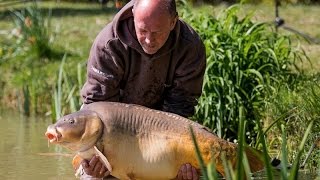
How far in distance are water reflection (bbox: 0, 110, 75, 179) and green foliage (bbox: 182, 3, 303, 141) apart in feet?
3.98

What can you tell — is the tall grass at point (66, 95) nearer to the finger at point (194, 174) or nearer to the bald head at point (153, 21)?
the bald head at point (153, 21)

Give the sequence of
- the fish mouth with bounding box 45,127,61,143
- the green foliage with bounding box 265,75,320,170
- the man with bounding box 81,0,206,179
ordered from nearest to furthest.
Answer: the fish mouth with bounding box 45,127,61,143 < the man with bounding box 81,0,206,179 < the green foliage with bounding box 265,75,320,170

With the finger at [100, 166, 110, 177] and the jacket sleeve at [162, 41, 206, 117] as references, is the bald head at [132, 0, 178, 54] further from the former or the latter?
the finger at [100, 166, 110, 177]

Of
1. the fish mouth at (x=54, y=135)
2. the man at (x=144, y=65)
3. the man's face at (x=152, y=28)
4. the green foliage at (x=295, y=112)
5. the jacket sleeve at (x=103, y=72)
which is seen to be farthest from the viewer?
the green foliage at (x=295, y=112)

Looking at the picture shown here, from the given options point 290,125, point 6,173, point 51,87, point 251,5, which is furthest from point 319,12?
point 6,173

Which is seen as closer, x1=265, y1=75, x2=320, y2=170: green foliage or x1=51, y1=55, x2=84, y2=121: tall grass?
x1=265, y1=75, x2=320, y2=170: green foliage

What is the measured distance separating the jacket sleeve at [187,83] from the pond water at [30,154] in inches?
29.3

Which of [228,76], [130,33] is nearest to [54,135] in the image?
[130,33]

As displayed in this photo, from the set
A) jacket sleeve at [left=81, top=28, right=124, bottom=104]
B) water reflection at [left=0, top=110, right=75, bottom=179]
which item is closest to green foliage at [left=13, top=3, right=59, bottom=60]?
water reflection at [left=0, top=110, right=75, bottom=179]

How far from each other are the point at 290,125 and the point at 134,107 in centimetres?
226

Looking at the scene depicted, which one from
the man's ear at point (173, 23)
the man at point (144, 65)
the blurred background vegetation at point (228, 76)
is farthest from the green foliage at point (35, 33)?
the man's ear at point (173, 23)

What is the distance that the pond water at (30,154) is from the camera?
6.84 m

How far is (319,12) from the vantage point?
52.2 ft

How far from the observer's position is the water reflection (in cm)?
694
